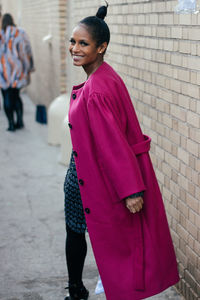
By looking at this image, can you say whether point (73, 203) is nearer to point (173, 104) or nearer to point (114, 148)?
point (114, 148)

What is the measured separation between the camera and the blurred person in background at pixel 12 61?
9.09 m

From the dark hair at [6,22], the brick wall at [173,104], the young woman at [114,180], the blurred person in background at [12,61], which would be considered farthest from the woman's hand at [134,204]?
the dark hair at [6,22]

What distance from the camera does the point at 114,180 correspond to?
2.76 m

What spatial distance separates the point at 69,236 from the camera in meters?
3.38

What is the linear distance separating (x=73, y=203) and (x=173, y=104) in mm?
972

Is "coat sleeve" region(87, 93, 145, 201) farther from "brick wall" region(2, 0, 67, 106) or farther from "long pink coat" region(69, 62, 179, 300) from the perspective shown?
"brick wall" region(2, 0, 67, 106)

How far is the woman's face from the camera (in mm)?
2830

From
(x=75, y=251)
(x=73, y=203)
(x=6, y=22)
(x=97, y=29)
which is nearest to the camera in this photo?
(x=97, y=29)

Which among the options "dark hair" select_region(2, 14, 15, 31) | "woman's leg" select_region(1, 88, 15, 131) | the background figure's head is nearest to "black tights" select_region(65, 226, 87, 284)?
the background figure's head

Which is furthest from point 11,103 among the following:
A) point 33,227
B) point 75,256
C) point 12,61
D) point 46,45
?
point 75,256

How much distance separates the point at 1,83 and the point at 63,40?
154 cm

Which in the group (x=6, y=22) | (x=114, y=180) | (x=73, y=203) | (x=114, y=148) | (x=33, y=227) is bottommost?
(x=33, y=227)

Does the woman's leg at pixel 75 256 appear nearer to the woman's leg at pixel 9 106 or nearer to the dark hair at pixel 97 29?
the dark hair at pixel 97 29

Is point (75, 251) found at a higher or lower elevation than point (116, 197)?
lower
